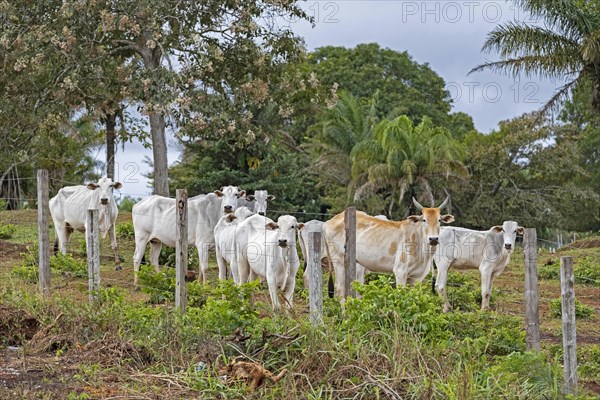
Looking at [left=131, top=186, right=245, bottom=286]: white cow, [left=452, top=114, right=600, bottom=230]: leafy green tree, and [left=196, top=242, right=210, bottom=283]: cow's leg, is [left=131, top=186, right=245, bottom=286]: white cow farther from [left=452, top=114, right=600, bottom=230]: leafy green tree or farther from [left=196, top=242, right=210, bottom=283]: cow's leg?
[left=452, top=114, right=600, bottom=230]: leafy green tree

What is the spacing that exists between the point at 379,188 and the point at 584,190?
31.9 ft

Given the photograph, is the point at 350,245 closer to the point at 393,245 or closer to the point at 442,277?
the point at 393,245

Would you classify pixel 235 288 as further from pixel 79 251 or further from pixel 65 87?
pixel 65 87

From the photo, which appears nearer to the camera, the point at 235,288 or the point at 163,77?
the point at 235,288

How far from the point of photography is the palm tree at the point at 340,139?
35594 mm

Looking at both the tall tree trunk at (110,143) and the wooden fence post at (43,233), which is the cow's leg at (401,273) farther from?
the tall tree trunk at (110,143)

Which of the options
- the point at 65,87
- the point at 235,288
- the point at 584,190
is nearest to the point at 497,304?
the point at 235,288

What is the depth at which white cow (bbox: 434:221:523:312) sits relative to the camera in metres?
15.7

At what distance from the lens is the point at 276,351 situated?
8734 millimetres

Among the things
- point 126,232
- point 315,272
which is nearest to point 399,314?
point 315,272

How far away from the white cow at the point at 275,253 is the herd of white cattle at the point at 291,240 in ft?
0.04

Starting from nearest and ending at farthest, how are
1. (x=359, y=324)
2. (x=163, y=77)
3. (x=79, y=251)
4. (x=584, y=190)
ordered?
1. (x=359, y=324)
2. (x=79, y=251)
3. (x=163, y=77)
4. (x=584, y=190)

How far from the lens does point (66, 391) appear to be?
8.22m

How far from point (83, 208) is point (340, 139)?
17.8 meters
